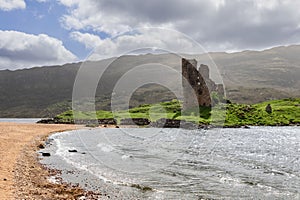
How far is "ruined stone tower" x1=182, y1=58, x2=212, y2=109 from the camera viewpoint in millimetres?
112688

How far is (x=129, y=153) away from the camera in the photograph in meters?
43.7

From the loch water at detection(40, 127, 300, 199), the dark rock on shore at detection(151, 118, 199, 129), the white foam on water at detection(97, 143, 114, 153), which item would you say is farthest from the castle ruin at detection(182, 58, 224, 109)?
the loch water at detection(40, 127, 300, 199)

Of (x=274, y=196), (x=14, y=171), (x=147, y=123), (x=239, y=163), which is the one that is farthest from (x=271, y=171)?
(x=147, y=123)

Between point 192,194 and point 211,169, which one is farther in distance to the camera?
point 211,169

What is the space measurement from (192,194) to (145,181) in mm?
5306

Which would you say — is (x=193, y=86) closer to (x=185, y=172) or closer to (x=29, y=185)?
(x=185, y=172)

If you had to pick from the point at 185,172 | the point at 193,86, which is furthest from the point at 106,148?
the point at 193,86

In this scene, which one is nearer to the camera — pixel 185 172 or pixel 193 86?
pixel 185 172

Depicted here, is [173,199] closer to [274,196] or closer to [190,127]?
[274,196]

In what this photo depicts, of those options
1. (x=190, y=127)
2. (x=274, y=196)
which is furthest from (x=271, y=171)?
(x=190, y=127)

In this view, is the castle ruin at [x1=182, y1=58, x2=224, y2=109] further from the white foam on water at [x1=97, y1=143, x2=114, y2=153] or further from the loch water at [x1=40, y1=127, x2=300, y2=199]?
the loch water at [x1=40, y1=127, x2=300, y2=199]

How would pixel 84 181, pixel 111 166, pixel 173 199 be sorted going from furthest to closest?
1. pixel 111 166
2. pixel 84 181
3. pixel 173 199

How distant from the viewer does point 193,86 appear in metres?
115

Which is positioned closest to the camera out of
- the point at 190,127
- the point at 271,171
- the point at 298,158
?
the point at 271,171
